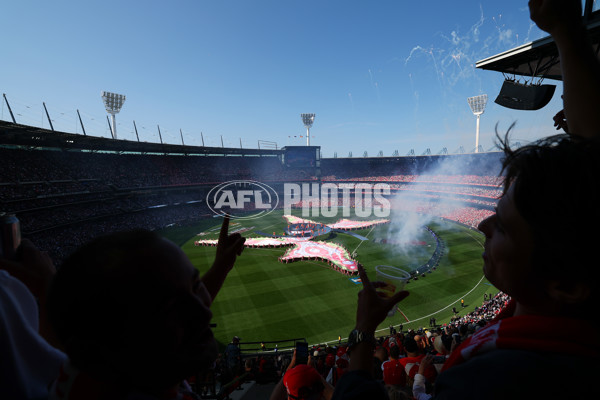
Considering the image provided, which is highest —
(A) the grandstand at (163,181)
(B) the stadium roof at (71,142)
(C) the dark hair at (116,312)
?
(B) the stadium roof at (71,142)

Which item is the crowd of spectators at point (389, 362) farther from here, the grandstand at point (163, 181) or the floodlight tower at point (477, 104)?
the floodlight tower at point (477, 104)

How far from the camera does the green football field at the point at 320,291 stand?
646 inches

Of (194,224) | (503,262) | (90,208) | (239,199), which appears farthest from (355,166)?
(503,262)

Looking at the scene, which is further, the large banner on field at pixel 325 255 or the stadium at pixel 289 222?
the large banner on field at pixel 325 255

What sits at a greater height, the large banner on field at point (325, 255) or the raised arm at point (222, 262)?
the raised arm at point (222, 262)

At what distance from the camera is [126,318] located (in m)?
0.92

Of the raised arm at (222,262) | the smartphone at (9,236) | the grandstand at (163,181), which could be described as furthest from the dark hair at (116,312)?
the grandstand at (163,181)

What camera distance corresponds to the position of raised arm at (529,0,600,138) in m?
1.45

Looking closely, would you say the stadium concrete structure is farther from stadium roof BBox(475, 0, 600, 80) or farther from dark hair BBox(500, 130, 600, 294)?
dark hair BBox(500, 130, 600, 294)

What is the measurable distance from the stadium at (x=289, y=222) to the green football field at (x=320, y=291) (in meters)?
0.13

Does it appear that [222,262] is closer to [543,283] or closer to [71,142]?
[543,283]

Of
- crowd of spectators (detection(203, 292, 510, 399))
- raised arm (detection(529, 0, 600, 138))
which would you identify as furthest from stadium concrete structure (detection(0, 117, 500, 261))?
raised arm (detection(529, 0, 600, 138))

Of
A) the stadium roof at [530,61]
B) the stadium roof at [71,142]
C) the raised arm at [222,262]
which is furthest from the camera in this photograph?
the stadium roof at [71,142]

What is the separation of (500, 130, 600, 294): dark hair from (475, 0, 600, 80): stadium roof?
361 inches
